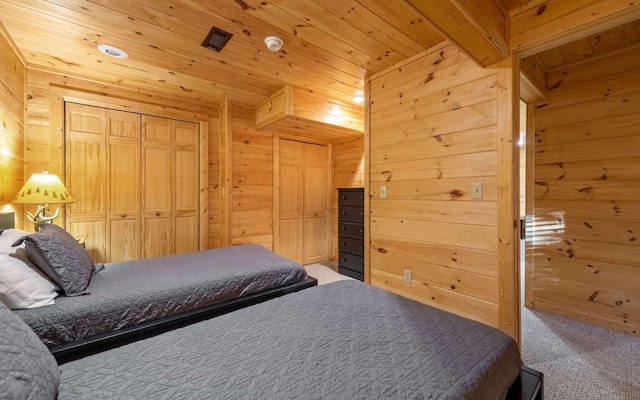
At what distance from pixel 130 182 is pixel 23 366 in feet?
9.19

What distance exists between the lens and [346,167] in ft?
14.4

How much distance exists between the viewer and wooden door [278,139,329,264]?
407 cm

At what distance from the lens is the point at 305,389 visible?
0.80m

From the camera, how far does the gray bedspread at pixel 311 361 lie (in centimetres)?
80

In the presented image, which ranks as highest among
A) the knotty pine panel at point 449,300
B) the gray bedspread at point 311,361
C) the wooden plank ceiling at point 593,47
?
the wooden plank ceiling at point 593,47

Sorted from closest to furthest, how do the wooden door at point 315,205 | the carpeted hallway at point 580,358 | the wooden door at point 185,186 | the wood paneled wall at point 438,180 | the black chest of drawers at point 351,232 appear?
the carpeted hallway at point 580,358
the wood paneled wall at point 438,180
the wooden door at point 185,186
the black chest of drawers at point 351,232
the wooden door at point 315,205

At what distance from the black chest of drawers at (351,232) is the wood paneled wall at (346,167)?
60 cm

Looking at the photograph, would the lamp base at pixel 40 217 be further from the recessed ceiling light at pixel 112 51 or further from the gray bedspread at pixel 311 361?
the gray bedspread at pixel 311 361

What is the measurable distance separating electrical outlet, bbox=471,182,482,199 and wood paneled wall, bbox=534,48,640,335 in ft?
4.37

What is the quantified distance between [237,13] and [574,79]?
3.04 m

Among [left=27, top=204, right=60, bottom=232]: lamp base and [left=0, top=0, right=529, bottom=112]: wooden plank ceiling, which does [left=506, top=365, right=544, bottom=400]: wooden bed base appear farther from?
[left=27, top=204, right=60, bottom=232]: lamp base

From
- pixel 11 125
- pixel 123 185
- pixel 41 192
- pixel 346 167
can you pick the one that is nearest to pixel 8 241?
pixel 41 192

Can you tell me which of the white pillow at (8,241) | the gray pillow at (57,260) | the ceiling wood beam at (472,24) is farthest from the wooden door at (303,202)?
the ceiling wood beam at (472,24)

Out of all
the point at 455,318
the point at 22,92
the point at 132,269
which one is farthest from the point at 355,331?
the point at 22,92
